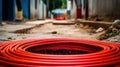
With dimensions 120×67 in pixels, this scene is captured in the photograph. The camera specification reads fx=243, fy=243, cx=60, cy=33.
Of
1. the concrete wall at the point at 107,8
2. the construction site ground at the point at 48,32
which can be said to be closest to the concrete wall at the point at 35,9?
the concrete wall at the point at 107,8

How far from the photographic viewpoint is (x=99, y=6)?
10.8 m

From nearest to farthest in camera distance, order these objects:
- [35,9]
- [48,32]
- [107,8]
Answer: [48,32], [107,8], [35,9]

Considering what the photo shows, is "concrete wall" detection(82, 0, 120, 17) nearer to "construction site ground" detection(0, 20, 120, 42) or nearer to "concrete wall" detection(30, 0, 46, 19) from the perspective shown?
"construction site ground" detection(0, 20, 120, 42)

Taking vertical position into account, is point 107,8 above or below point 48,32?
above

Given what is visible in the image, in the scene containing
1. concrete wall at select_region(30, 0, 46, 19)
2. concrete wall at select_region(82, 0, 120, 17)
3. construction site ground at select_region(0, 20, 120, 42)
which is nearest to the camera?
construction site ground at select_region(0, 20, 120, 42)

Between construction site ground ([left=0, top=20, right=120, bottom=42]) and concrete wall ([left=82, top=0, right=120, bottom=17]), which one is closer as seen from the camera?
construction site ground ([left=0, top=20, right=120, bottom=42])

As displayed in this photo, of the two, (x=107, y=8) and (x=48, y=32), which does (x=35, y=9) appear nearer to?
(x=107, y=8)

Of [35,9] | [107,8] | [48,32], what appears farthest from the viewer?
[35,9]

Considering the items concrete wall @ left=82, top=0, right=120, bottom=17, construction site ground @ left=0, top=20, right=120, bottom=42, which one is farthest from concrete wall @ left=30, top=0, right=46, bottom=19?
construction site ground @ left=0, top=20, right=120, bottom=42

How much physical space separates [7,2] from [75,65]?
1166cm

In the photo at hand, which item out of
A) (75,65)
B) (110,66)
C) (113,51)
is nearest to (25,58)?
(75,65)

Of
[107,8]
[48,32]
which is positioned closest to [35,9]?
[107,8]

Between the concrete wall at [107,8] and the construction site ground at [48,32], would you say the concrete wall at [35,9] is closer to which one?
the concrete wall at [107,8]

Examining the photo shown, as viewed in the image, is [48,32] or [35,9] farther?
[35,9]
